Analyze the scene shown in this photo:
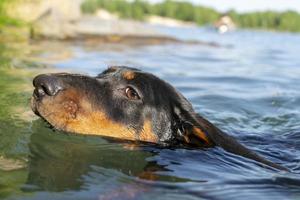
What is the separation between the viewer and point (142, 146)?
5.50 meters

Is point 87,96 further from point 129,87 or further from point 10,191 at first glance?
point 10,191

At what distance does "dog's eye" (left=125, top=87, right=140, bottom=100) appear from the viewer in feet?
18.3

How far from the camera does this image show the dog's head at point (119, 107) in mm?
4988

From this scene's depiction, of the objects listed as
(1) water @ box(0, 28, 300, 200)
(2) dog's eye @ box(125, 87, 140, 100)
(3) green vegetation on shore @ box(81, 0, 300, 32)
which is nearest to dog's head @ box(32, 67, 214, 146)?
(2) dog's eye @ box(125, 87, 140, 100)

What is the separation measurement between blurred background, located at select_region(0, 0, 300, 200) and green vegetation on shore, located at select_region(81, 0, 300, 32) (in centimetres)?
7183

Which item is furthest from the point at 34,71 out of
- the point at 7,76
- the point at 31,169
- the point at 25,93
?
the point at 31,169

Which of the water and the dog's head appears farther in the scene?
the dog's head

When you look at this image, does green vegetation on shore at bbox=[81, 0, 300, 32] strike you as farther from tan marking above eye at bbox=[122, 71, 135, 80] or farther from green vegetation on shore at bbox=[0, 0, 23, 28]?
tan marking above eye at bbox=[122, 71, 135, 80]

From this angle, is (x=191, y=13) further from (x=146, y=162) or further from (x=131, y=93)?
(x=146, y=162)

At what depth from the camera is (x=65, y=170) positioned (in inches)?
184

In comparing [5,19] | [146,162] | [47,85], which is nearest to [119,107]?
[146,162]

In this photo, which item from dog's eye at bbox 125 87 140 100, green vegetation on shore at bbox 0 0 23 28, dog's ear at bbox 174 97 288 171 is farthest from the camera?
green vegetation on shore at bbox 0 0 23 28

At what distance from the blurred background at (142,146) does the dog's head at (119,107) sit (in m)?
0.21

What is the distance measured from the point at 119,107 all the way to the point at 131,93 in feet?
0.77
